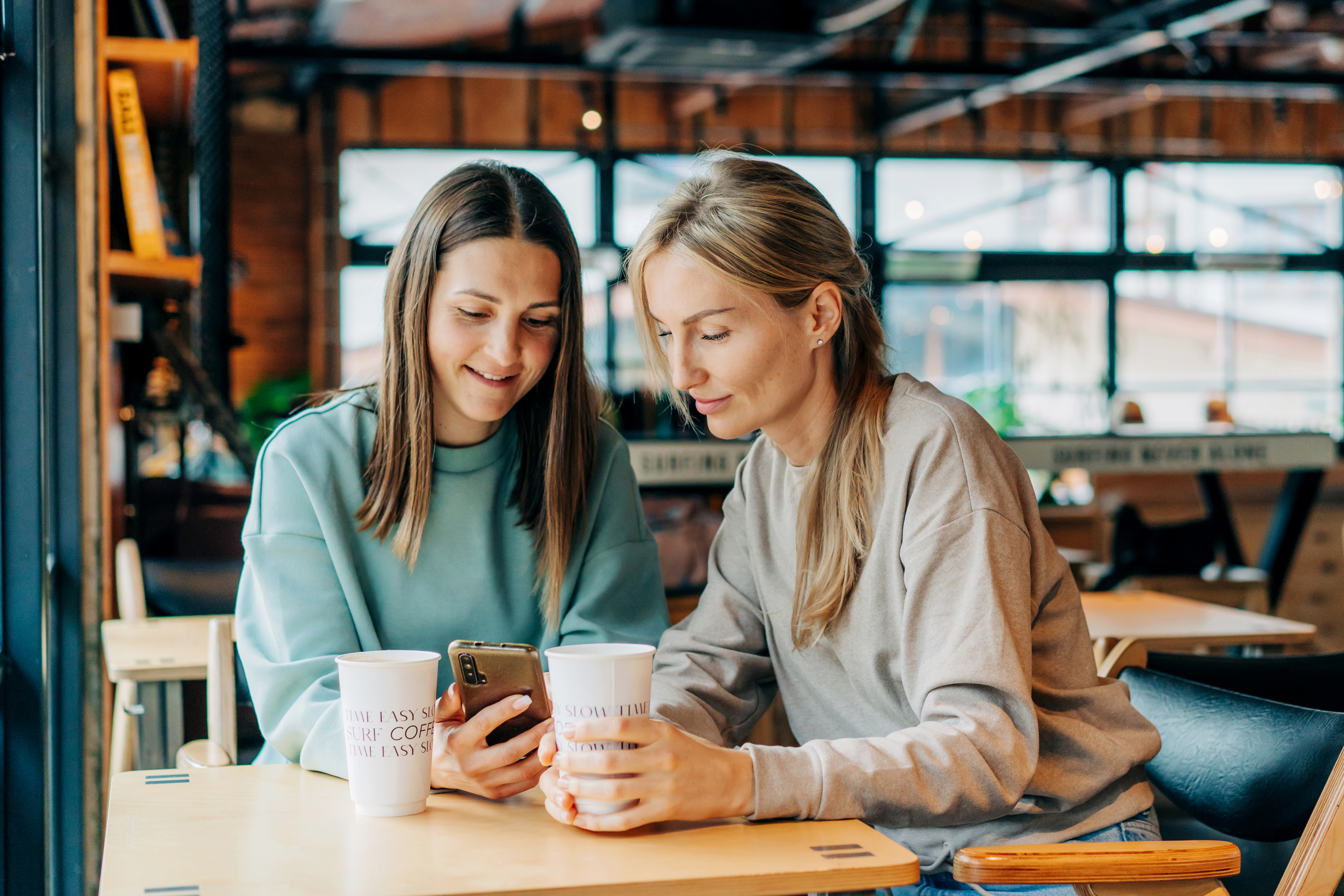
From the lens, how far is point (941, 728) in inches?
44.1

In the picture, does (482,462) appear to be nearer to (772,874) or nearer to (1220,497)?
(772,874)

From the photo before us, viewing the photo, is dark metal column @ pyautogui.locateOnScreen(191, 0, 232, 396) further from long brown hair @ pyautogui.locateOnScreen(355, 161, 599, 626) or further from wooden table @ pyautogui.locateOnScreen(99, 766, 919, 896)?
wooden table @ pyautogui.locateOnScreen(99, 766, 919, 896)

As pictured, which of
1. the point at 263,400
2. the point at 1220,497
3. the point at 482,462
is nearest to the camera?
the point at 482,462

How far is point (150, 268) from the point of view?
2.48 metres

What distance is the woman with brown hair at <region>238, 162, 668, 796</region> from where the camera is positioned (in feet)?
4.65

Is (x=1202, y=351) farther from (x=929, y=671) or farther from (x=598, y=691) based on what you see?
(x=598, y=691)

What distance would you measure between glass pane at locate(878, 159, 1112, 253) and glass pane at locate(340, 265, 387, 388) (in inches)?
147

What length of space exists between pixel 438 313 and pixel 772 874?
816 mm

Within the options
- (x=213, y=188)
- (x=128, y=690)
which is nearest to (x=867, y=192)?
(x=213, y=188)

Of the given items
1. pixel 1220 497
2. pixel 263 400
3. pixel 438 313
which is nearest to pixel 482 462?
pixel 438 313

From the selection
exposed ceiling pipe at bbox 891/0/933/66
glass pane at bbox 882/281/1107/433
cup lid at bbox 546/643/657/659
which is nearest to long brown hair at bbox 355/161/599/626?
cup lid at bbox 546/643/657/659

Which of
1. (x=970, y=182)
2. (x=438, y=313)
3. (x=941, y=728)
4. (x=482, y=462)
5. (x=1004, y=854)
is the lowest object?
(x=1004, y=854)

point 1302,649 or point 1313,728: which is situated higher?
point 1313,728

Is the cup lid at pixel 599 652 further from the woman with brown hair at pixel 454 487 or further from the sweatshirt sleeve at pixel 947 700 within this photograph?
the woman with brown hair at pixel 454 487
